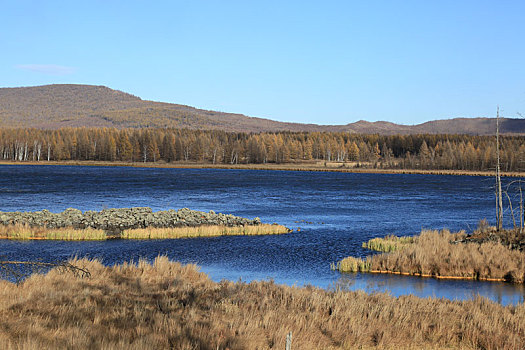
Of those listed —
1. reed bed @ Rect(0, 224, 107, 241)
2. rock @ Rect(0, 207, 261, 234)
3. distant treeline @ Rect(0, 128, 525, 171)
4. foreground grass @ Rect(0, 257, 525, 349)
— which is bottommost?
reed bed @ Rect(0, 224, 107, 241)

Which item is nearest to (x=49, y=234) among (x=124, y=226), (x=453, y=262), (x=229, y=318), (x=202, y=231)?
(x=124, y=226)

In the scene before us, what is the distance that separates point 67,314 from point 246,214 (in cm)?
3619

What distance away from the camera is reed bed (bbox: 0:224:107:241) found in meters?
32.3

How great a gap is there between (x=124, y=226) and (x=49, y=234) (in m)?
5.08

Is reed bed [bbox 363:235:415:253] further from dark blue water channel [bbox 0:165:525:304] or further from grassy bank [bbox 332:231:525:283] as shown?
grassy bank [bbox 332:231:525:283]

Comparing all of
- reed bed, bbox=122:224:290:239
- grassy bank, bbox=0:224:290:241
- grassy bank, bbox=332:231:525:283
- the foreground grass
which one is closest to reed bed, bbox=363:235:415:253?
grassy bank, bbox=332:231:525:283

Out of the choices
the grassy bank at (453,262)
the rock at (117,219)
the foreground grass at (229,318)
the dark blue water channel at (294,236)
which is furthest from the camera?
the rock at (117,219)

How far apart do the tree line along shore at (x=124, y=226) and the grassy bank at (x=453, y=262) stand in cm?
1223

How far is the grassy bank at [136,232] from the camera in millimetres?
32344

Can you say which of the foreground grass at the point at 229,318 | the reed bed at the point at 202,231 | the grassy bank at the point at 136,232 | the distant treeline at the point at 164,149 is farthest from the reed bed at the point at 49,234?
the distant treeline at the point at 164,149

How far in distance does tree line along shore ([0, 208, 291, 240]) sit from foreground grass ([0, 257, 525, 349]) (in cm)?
1869

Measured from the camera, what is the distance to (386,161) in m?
181

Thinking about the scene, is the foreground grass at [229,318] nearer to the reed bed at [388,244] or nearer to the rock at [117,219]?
the reed bed at [388,244]

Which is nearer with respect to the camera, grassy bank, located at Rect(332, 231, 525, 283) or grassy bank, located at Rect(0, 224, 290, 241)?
grassy bank, located at Rect(332, 231, 525, 283)
